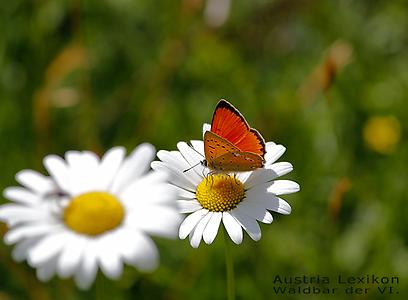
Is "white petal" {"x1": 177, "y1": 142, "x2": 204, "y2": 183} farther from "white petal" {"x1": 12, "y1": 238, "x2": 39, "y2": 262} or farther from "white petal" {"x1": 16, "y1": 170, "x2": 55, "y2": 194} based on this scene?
"white petal" {"x1": 12, "y1": 238, "x2": 39, "y2": 262}

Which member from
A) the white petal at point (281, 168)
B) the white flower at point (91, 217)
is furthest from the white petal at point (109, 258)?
the white petal at point (281, 168)

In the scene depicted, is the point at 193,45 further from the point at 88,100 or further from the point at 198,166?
the point at 198,166

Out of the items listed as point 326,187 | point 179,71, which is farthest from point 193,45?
point 326,187

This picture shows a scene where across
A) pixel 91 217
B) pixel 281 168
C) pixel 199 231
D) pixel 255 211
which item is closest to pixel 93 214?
pixel 91 217

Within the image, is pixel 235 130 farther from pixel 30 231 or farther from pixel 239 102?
pixel 239 102

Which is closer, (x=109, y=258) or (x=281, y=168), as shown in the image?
(x=109, y=258)

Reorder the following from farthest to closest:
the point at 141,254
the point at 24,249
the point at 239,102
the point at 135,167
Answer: the point at 239,102 → the point at 135,167 → the point at 24,249 → the point at 141,254
